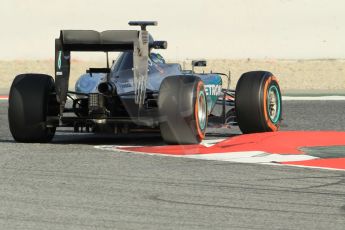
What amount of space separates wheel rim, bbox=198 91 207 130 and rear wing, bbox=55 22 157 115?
0.85 m

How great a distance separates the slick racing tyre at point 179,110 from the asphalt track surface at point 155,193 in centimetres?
80

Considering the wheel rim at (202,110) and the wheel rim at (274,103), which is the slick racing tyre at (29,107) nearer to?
the wheel rim at (202,110)

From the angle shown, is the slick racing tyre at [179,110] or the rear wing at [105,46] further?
the rear wing at [105,46]

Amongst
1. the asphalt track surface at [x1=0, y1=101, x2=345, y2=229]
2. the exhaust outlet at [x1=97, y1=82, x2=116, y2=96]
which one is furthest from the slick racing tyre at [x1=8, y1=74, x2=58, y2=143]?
the exhaust outlet at [x1=97, y1=82, x2=116, y2=96]

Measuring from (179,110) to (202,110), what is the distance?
2.52 feet

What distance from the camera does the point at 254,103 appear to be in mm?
14352

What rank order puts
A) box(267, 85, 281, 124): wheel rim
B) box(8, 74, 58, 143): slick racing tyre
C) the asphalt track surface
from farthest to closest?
box(267, 85, 281, 124): wheel rim
box(8, 74, 58, 143): slick racing tyre
the asphalt track surface

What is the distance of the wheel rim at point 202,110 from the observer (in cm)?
1360

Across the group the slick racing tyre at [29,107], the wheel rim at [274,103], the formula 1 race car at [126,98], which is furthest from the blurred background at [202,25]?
the slick racing tyre at [29,107]

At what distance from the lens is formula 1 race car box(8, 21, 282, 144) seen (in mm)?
13172

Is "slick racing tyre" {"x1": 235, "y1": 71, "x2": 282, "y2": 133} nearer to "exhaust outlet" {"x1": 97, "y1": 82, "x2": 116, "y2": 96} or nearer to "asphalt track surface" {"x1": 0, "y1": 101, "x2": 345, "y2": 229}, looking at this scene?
"exhaust outlet" {"x1": 97, "y1": 82, "x2": 116, "y2": 96}

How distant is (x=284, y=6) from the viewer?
220 feet

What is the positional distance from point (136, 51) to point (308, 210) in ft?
18.8

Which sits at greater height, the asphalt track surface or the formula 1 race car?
the formula 1 race car
